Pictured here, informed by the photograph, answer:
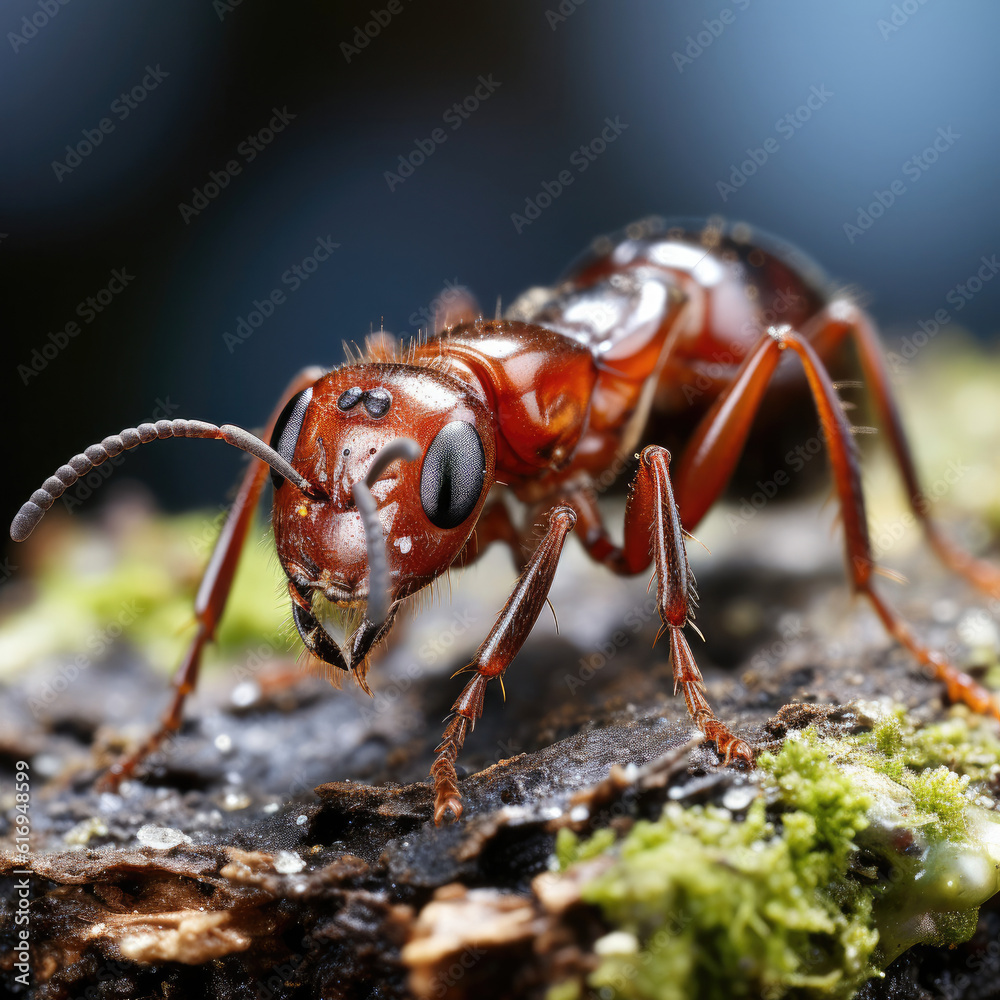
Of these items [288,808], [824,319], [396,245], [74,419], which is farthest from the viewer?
[396,245]

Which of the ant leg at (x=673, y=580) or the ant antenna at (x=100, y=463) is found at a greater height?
the ant antenna at (x=100, y=463)

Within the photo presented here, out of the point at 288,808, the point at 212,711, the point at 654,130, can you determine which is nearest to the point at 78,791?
the point at 212,711

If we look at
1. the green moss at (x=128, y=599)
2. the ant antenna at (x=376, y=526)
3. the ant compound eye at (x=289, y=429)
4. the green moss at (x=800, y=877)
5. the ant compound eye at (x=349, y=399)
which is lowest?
the green moss at (x=800, y=877)

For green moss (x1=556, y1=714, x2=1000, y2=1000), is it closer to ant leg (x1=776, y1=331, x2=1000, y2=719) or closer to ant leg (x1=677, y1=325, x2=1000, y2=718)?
ant leg (x1=776, y1=331, x2=1000, y2=719)

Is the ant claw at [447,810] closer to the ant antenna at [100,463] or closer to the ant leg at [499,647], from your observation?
the ant leg at [499,647]

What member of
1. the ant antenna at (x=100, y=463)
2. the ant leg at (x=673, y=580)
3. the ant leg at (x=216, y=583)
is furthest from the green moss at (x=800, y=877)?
the ant leg at (x=216, y=583)

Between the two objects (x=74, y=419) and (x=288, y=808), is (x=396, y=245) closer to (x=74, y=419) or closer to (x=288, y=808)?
(x=74, y=419)

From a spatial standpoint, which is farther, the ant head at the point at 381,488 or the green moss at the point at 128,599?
the green moss at the point at 128,599
